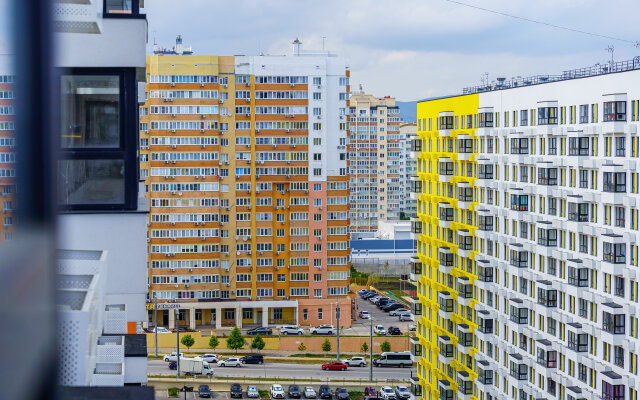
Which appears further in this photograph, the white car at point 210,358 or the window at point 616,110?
the white car at point 210,358

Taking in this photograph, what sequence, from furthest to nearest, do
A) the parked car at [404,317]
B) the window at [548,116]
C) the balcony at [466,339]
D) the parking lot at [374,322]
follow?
the parked car at [404,317] < the parking lot at [374,322] < the balcony at [466,339] < the window at [548,116]

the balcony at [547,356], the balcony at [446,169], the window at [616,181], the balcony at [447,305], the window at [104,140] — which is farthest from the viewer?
the balcony at [446,169]


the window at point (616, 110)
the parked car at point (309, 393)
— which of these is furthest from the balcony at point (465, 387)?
the window at point (616, 110)

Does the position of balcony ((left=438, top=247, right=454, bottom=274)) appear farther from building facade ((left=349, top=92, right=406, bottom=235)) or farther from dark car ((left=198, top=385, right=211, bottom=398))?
building facade ((left=349, top=92, right=406, bottom=235))

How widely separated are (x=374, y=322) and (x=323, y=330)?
10.4 ft

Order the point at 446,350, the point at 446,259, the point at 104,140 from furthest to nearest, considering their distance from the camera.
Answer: the point at 446,259, the point at 446,350, the point at 104,140

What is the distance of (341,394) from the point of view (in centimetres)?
2502

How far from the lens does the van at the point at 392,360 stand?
2934 cm

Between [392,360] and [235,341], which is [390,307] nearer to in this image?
[392,360]

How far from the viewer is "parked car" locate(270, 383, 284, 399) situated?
979 inches

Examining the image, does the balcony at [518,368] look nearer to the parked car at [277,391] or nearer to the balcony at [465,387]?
the balcony at [465,387]

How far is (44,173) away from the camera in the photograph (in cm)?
135

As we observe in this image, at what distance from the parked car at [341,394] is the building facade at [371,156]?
30133 millimetres

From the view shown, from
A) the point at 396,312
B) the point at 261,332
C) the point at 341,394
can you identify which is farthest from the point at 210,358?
the point at 396,312
